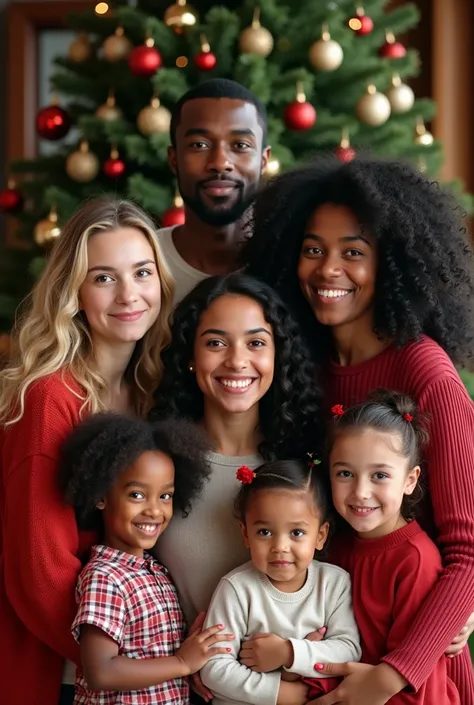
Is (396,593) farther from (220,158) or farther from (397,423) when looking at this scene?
(220,158)

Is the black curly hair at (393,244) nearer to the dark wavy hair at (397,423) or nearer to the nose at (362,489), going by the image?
the dark wavy hair at (397,423)

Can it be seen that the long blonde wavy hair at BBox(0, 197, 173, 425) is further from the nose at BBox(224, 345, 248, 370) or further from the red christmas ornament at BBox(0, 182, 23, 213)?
the red christmas ornament at BBox(0, 182, 23, 213)

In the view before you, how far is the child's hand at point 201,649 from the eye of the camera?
6.39 feet

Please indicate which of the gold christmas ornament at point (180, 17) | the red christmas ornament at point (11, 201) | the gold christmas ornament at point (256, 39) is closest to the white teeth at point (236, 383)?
the gold christmas ornament at point (256, 39)

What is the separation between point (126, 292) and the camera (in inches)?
88.4

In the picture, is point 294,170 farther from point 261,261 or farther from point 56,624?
point 56,624

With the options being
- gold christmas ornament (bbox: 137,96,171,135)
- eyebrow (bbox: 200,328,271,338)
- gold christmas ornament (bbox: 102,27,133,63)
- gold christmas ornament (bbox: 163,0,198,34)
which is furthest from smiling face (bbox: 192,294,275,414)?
gold christmas ornament (bbox: 102,27,133,63)

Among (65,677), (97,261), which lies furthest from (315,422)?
(65,677)

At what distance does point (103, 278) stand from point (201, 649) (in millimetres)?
911

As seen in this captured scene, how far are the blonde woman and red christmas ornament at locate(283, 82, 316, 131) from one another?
125 centimetres

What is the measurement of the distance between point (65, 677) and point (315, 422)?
849mm

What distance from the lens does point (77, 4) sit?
484cm

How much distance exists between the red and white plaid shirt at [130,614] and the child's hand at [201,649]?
0.07 meters

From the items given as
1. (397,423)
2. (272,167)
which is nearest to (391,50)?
(272,167)
